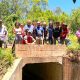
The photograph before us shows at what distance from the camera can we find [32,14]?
41406 millimetres

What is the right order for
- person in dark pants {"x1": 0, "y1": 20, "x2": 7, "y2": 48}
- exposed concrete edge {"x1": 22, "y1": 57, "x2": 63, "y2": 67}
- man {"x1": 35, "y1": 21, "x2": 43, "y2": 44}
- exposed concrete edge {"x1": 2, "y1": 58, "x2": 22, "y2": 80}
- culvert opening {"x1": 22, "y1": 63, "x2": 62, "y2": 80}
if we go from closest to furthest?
exposed concrete edge {"x1": 2, "y1": 58, "x2": 22, "y2": 80} → person in dark pants {"x1": 0, "y1": 20, "x2": 7, "y2": 48} → man {"x1": 35, "y1": 21, "x2": 43, "y2": 44} → exposed concrete edge {"x1": 22, "y1": 57, "x2": 63, "y2": 67} → culvert opening {"x1": 22, "y1": 63, "x2": 62, "y2": 80}

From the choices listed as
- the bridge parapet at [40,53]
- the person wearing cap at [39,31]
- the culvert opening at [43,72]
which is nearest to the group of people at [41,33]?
the person wearing cap at [39,31]

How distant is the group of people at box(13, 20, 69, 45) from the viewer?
13.9 m

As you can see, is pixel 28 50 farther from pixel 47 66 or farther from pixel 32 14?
pixel 32 14

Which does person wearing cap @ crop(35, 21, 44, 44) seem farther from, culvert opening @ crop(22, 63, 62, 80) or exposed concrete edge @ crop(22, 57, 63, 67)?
culvert opening @ crop(22, 63, 62, 80)

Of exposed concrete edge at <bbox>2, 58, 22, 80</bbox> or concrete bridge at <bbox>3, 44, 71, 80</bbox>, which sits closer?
exposed concrete edge at <bbox>2, 58, 22, 80</bbox>

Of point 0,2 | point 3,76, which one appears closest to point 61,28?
point 3,76

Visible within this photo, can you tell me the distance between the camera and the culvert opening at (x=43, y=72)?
16106mm

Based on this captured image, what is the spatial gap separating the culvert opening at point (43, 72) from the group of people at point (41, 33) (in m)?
1.41

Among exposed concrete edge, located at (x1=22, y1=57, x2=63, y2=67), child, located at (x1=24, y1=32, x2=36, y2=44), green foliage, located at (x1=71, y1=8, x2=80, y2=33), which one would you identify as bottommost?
exposed concrete edge, located at (x1=22, y1=57, x2=63, y2=67)

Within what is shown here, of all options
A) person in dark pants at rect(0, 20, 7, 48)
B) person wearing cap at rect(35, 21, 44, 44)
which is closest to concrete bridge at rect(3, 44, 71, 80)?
person wearing cap at rect(35, 21, 44, 44)

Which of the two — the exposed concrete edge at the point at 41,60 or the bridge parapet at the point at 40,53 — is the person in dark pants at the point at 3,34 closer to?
the bridge parapet at the point at 40,53

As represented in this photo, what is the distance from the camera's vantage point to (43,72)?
1897 centimetres

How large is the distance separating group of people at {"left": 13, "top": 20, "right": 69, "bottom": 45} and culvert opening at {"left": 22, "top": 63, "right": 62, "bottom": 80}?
1.41m
